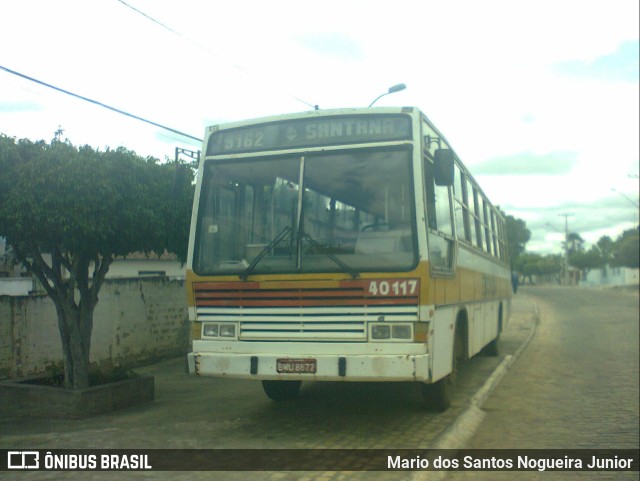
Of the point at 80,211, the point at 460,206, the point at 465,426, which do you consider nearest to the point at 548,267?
the point at 460,206

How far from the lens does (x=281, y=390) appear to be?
925 cm

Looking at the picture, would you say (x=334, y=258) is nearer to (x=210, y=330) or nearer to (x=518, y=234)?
(x=210, y=330)

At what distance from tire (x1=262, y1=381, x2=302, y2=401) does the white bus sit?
191 cm

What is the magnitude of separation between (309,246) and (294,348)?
103cm

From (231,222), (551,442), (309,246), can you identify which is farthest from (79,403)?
(551,442)

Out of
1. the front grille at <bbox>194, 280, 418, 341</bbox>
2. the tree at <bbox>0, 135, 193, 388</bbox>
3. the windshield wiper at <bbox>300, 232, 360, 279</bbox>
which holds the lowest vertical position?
the front grille at <bbox>194, 280, 418, 341</bbox>

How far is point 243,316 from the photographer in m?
7.31

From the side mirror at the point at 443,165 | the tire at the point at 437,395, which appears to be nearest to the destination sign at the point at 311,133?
the side mirror at the point at 443,165

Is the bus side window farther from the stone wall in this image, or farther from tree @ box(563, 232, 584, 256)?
tree @ box(563, 232, 584, 256)

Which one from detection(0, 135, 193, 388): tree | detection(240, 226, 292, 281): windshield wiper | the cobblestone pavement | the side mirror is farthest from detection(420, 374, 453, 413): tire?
detection(0, 135, 193, 388): tree

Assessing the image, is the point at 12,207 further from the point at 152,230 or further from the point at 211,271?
the point at 211,271

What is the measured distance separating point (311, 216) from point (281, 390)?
3.05m

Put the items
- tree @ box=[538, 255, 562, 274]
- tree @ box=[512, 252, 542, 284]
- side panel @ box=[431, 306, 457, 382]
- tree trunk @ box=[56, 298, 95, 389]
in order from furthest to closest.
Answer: tree @ box=[538, 255, 562, 274] → tree @ box=[512, 252, 542, 284] → tree trunk @ box=[56, 298, 95, 389] → side panel @ box=[431, 306, 457, 382]

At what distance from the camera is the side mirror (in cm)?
724
